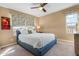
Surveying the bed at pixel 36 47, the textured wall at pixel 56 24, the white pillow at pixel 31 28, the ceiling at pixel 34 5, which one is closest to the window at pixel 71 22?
the textured wall at pixel 56 24

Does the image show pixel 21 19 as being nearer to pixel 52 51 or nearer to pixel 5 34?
pixel 5 34

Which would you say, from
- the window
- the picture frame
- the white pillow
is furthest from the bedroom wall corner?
the window

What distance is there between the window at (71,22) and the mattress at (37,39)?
34 centimetres

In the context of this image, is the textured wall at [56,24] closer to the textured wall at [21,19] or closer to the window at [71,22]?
the window at [71,22]

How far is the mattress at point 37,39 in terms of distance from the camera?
167 cm

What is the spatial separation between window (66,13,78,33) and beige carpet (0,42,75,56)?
0.89ft

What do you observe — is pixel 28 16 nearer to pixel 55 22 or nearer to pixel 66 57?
pixel 55 22

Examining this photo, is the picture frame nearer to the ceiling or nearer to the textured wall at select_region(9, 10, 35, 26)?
the textured wall at select_region(9, 10, 35, 26)

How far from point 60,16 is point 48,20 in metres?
0.26

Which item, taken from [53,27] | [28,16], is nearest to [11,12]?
[28,16]

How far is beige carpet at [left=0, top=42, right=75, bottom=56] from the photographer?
1674 mm

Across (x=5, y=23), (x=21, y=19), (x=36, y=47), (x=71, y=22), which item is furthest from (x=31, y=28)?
(x=71, y=22)

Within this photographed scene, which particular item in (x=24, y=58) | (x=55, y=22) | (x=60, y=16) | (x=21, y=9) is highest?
(x=21, y=9)

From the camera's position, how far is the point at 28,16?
179cm
